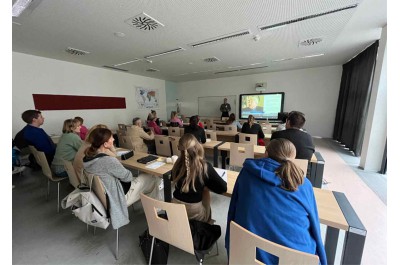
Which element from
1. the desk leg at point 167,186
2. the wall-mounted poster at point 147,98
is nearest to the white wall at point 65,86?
the wall-mounted poster at point 147,98

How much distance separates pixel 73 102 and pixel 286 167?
6.89m

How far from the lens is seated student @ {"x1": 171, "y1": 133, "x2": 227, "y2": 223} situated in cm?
136

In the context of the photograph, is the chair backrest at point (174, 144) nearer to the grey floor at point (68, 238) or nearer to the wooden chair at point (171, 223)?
the grey floor at point (68, 238)

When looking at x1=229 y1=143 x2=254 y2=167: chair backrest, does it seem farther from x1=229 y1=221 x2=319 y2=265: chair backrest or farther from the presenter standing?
the presenter standing

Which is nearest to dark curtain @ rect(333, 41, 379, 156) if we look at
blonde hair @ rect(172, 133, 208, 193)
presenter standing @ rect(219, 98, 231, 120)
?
presenter standing @ rect(219, 98, 231, 120)

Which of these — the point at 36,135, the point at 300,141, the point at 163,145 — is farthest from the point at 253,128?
the point at 36,135

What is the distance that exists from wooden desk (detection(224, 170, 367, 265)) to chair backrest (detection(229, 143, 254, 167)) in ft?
4.24

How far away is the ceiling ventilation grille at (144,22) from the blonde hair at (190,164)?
2.45 meters

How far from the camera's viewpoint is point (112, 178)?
62.2 inches

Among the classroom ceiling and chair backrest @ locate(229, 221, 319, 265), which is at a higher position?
the classroom ceiling

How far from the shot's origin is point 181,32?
3262mm

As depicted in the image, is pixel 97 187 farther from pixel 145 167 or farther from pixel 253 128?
pixel 253 128

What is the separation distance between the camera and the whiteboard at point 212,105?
877 centimetres
